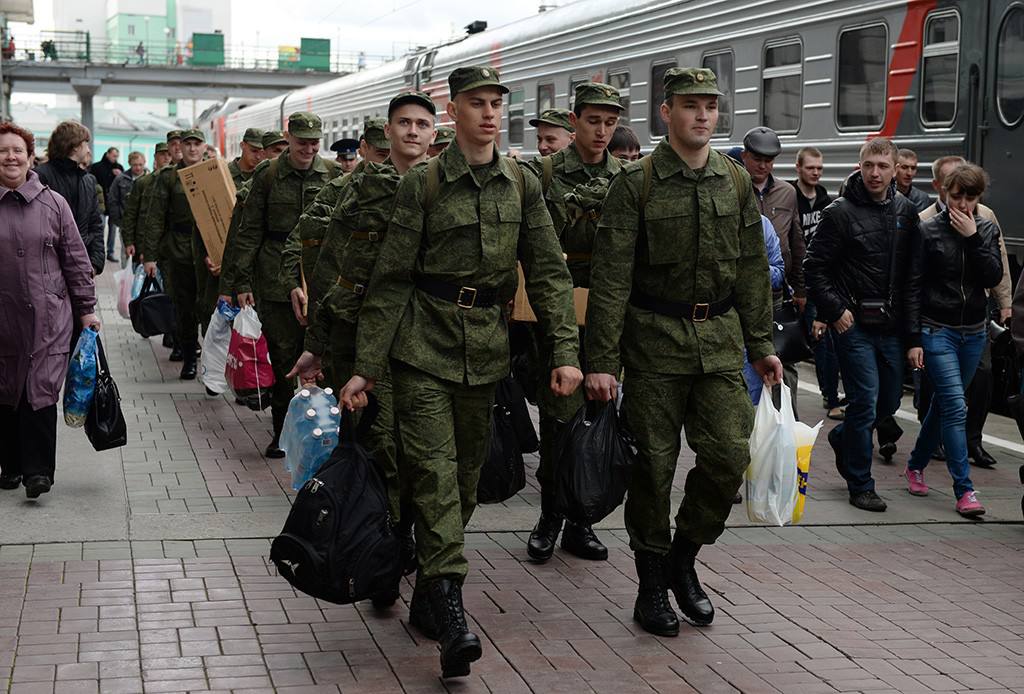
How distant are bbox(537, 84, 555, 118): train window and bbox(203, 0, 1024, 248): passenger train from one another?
24mm

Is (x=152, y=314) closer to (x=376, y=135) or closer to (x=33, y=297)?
(x=33, y=297)

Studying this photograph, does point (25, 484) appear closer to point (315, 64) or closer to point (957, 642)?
point (957, 642)

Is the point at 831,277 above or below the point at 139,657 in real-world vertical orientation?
above

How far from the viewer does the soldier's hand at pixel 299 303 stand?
849cm

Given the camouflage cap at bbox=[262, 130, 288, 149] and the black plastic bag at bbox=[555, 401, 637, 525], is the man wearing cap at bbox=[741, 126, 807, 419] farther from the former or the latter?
the camouflage cap at bbox=[262, 130, 288, 149]

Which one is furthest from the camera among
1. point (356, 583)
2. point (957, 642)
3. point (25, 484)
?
point (25, 484)

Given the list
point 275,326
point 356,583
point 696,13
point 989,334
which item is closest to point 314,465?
point 356,583

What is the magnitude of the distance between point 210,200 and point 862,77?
208 inches

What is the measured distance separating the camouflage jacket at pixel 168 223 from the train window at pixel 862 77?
554 cm

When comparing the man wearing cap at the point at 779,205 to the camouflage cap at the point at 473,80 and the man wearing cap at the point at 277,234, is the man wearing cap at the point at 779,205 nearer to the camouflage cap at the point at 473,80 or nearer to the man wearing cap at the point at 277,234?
the man wearing cap at the point at 277,234

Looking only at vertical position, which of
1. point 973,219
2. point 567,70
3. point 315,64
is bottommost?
point 973,219

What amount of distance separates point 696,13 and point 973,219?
6.83 metres

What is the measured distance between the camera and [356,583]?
5.16 metres

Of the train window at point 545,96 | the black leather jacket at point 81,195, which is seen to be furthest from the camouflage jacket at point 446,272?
the train window at point 545,96
